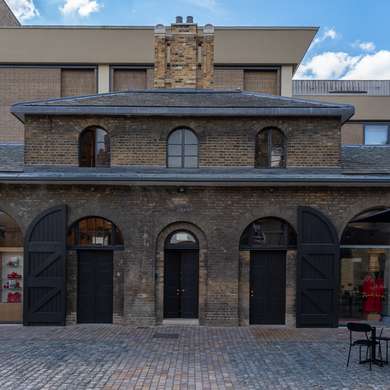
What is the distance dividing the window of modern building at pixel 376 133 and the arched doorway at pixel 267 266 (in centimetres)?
1556

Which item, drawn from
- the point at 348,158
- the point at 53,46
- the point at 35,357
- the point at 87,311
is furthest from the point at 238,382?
the point at 53,46

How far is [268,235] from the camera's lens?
11859 millimetres

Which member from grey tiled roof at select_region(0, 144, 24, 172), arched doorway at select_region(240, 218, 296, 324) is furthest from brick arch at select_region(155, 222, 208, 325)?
grey tiled roof at select_region(0, 144, 24, 172)

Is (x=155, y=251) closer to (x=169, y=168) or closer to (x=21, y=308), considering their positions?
(x=169, y=168)

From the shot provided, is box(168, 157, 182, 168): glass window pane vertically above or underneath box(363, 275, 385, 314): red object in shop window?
above

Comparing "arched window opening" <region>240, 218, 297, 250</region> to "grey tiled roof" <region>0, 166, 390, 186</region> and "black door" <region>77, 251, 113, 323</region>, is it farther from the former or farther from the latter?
"black door" <region>77, 251, 113, 323</region>

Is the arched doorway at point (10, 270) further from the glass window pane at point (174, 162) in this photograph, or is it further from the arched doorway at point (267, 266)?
the arched doorway at point (267, 266)

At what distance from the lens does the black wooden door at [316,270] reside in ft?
37.8

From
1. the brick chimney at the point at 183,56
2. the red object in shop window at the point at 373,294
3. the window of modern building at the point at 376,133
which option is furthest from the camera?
the window of modern building at the point at 376,133

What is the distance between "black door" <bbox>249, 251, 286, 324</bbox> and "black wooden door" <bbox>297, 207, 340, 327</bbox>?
0.54 metres

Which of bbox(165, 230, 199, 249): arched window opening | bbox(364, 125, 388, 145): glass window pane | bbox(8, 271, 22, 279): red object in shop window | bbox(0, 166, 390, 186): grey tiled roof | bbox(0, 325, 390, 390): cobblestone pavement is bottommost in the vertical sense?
bbox(0, 325, 390, 390): cobblestone pavement

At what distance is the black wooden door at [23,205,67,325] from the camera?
11.5m

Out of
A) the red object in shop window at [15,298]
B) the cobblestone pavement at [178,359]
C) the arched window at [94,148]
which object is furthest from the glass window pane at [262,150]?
the red object in shop window at [15,298]

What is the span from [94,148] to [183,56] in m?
4.95
